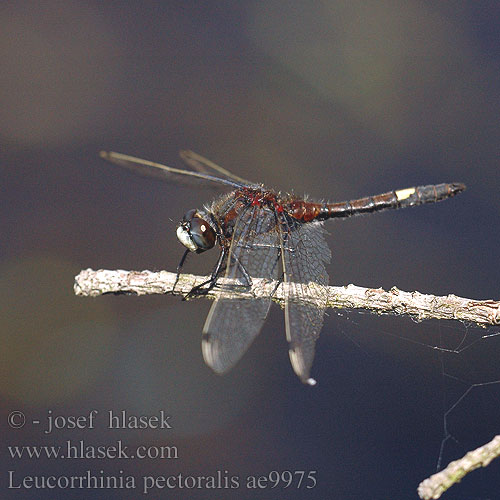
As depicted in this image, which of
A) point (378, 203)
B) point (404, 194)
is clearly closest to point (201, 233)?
point (378, 203)

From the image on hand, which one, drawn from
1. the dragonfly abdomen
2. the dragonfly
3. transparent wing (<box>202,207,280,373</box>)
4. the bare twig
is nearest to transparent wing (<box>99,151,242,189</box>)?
the dragonfly

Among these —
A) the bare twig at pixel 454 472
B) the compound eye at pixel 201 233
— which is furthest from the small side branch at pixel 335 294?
the bare twig at pixel 454 472

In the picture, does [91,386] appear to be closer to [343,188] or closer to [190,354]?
[190,354]

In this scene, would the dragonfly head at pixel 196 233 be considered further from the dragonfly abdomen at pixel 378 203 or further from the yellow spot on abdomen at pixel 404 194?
the yellow spot on abdomen at pixel 404 194

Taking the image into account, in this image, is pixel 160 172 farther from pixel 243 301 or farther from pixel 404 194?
pixel 404 194

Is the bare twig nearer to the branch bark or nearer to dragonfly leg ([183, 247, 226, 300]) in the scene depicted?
the branch bark
